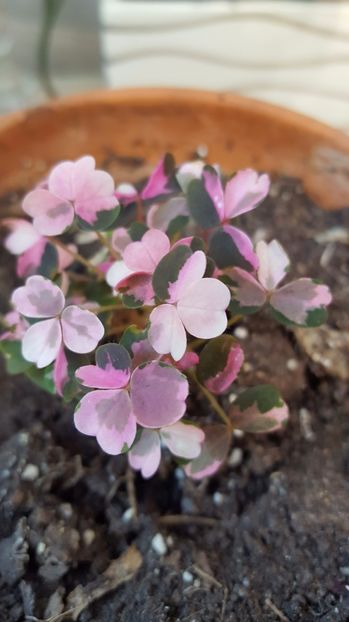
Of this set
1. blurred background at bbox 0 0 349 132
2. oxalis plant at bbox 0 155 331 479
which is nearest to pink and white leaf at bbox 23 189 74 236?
oxalis plant at bbox 0 155 331 479

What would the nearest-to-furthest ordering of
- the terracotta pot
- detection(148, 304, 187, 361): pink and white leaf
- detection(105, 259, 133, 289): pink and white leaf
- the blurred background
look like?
detection(148, 304, 187, 361): pink and white leaf < detection(105, 259, 133, 289): pink and white leaf < the terracotta pot < the blurred background

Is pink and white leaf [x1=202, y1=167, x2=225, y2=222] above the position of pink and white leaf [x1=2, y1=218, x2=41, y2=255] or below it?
above

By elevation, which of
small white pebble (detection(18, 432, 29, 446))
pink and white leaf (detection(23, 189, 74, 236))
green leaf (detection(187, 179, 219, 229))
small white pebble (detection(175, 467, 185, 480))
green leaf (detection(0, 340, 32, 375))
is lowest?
small white pebble (detection(175, 467, 185, 480))

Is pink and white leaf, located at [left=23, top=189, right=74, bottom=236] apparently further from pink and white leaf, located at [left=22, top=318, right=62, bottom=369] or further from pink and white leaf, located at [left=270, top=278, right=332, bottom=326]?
pink and white leaf, located at [left=270, top=278, right=332, bottom=326]

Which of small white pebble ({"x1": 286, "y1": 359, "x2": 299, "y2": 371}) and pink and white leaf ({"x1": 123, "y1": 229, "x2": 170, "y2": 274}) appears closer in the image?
pink and white leaf ({"x1": 123, "y1": 229, "x2": 170, "y2": 274})

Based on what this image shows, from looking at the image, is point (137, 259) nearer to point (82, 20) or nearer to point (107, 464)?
point (107, 464)

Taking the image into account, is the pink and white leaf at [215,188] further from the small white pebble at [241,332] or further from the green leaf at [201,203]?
the small white pebble at [241,332]

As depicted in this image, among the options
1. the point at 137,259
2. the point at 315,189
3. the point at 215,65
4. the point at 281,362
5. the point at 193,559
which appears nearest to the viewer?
the point at 137,259

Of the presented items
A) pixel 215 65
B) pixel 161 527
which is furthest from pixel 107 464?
pixel 215 65

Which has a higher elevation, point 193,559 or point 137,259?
point 137,259

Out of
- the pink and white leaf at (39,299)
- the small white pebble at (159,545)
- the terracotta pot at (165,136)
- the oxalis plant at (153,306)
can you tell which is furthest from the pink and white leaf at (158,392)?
the terracotta pot at (165,136)
